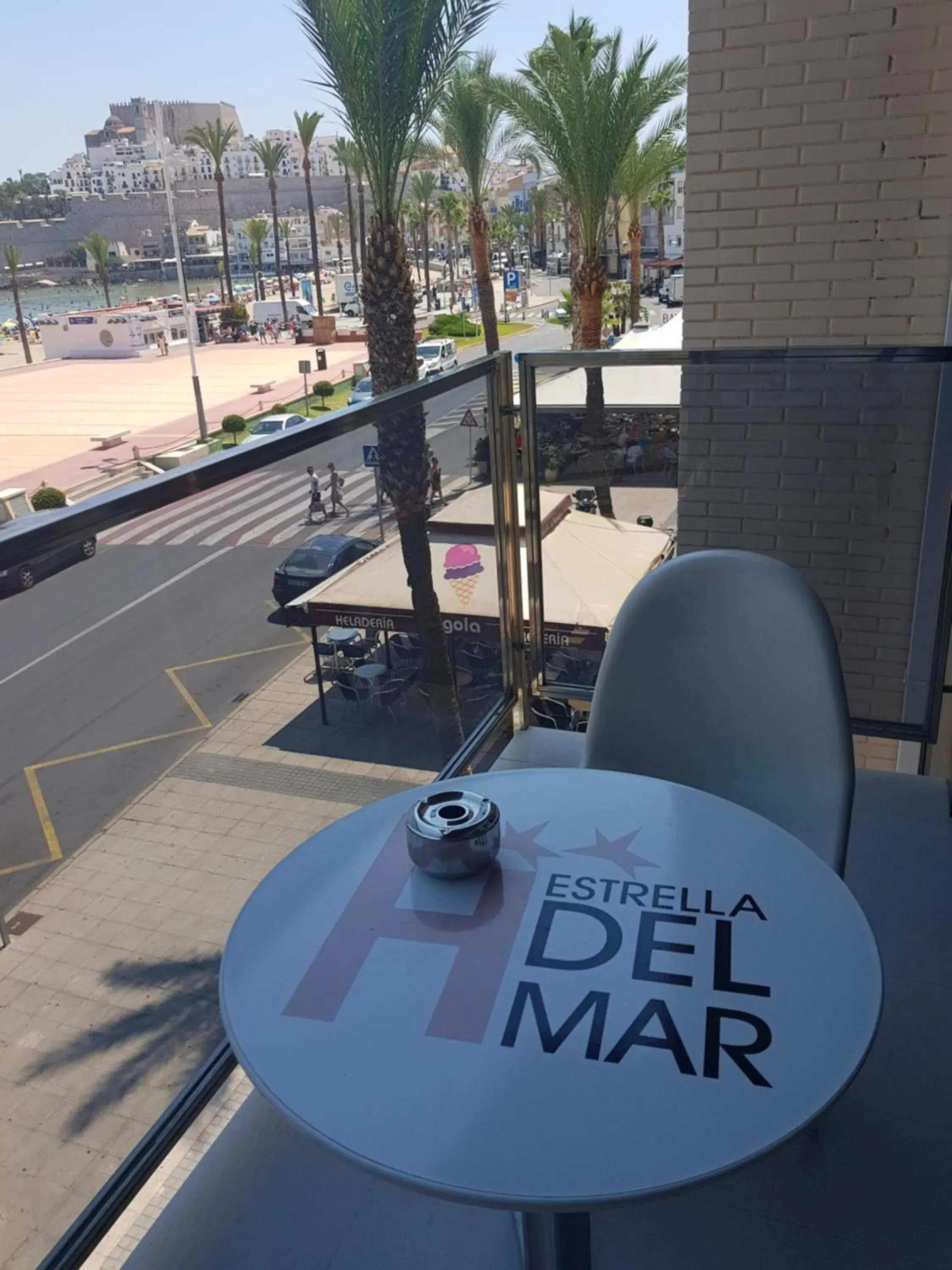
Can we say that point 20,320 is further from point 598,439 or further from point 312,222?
point 598,439

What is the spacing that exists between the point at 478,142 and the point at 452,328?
23.1 meters

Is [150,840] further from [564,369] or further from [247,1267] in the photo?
[564,369]

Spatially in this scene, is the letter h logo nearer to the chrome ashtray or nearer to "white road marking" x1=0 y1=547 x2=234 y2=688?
the chrome ashtray

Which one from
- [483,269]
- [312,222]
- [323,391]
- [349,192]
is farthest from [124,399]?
[483,269]

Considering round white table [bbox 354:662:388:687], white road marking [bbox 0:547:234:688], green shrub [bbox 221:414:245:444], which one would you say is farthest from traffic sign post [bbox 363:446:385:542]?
green shrub [bbox 221:414:245:444]

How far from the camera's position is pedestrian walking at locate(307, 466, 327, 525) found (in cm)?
226

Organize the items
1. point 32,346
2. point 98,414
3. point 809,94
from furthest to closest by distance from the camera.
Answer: point 32,346 < point 98,414 < point 809,94

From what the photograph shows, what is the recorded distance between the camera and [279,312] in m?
51.4

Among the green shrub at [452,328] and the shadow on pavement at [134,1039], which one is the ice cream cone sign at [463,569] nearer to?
the shadow on pavement at [134,1039]

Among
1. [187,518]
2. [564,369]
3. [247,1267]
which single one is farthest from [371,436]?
[247,1267]

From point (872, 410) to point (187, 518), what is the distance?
1876 millimetres

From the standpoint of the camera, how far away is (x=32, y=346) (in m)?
58.2

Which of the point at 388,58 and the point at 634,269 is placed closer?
the point at 388,58

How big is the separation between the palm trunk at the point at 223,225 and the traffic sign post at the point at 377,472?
4166 centimetres
